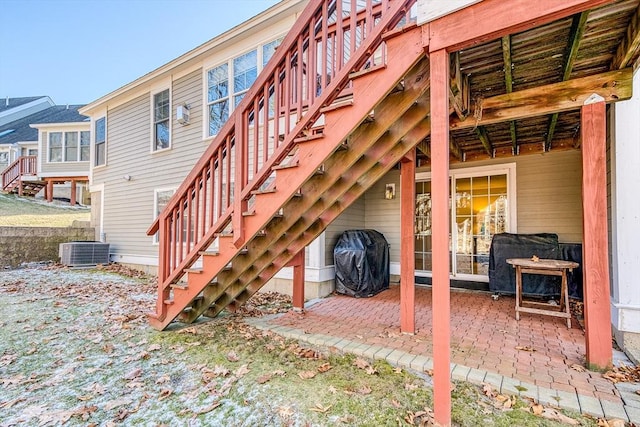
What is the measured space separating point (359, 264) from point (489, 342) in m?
2.41

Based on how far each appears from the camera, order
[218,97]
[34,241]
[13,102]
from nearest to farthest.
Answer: [218,97] < [34,241] < [13,102]

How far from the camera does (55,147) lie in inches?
573

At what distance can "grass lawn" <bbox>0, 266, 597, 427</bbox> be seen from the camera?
2.08m

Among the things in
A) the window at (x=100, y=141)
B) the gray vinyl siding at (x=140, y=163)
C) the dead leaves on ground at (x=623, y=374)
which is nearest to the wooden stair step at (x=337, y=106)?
the dead leaves on ground at (x=623, y=374)

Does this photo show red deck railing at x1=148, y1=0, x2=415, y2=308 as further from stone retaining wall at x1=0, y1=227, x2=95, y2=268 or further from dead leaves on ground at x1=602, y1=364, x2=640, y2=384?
stone retaining wall at x1=0, y1=227, x2=95, y2=268

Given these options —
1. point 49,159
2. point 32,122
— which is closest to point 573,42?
point 49,159

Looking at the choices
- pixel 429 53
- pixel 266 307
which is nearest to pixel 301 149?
pixel 429 53

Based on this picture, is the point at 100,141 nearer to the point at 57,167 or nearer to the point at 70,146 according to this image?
the point at 70,146

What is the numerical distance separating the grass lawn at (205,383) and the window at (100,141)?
22.7 feet

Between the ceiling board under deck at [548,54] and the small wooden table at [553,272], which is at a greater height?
the ceiling board under deck at [548,54]

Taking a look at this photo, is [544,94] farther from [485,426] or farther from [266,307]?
[266,307]

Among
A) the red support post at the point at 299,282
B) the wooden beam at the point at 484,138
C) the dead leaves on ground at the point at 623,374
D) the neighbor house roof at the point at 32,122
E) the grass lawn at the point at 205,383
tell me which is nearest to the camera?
the grass lawn at the point at 205,383

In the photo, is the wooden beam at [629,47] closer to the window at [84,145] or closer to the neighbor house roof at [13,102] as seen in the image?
the window at [84,145]

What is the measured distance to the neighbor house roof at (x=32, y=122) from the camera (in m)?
18.8
